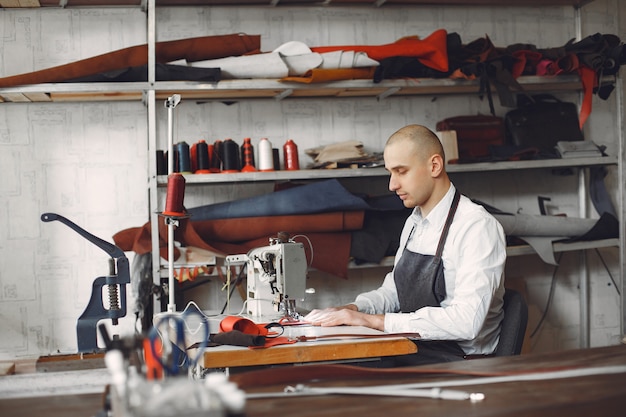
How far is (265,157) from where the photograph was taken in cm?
443

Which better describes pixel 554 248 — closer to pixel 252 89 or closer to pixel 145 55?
pixel 252 89

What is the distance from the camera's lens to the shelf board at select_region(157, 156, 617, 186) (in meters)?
4.17

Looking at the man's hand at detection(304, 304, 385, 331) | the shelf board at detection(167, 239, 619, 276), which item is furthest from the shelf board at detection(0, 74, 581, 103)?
the man's hand at detection(304, 304, 385, 331)

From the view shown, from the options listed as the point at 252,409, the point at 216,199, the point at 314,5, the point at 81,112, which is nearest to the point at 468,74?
the point at 314,5

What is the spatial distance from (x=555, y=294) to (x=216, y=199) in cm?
242

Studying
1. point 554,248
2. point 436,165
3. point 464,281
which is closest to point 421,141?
point 436,165

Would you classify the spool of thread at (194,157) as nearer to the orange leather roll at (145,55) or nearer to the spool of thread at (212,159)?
the spool of thread at (212,159)

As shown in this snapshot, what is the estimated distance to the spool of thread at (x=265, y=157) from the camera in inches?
174

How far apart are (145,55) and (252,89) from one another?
62 cm

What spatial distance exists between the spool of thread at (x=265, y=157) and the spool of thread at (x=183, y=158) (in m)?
0.42

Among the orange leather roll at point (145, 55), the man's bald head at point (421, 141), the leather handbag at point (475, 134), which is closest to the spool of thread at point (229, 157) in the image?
the orange leather roll at point (145, 55)

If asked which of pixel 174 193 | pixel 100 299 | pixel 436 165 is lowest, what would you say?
pixel 100 299

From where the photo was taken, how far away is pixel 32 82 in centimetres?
405

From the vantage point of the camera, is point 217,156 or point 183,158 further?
point 217,156
